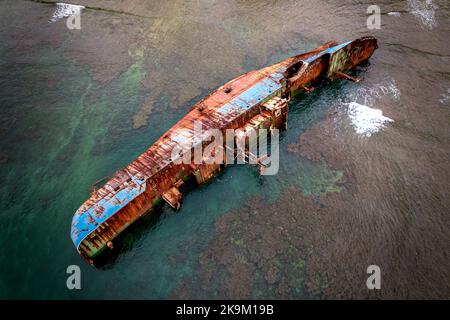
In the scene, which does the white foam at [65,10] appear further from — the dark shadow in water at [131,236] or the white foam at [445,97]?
the white foam at [445,97]

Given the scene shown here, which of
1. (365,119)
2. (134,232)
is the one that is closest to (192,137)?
(134,232)

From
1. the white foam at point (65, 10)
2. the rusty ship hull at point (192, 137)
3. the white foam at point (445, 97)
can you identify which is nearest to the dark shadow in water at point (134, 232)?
the rusty ship hull at point (192, 137)

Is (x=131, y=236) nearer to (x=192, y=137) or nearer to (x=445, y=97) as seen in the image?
(x=192, y=137)

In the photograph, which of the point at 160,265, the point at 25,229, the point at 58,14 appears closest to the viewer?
the point at 160,265
